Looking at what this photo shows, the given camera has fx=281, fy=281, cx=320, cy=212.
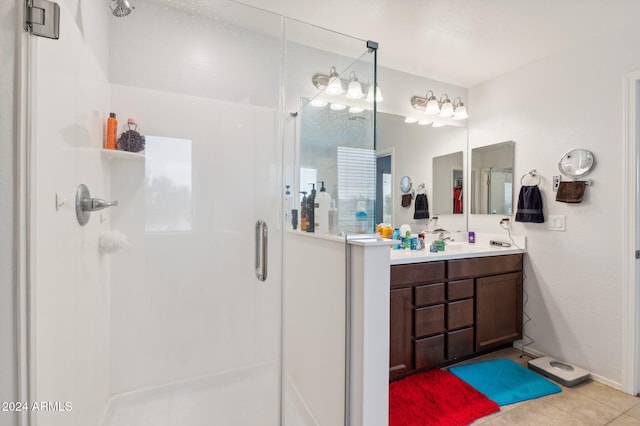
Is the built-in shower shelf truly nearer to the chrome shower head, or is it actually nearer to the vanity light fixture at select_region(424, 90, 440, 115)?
the chrome shower head

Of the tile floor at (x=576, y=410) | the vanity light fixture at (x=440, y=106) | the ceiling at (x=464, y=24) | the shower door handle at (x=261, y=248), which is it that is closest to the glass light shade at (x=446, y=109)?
the vanity light fixture at (x=440, y=106)

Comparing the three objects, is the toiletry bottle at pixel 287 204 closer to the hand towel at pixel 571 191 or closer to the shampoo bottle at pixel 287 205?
the shampoo bottle at pixel 287 205

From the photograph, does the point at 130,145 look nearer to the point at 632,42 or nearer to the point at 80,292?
the point at 80,292

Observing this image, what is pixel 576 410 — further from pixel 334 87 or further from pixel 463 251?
pixel 334 87

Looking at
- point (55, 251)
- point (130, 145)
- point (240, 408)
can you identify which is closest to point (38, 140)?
point (55, 251)

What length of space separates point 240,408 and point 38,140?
5.25 feet

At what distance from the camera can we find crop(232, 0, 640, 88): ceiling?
67.8 inches

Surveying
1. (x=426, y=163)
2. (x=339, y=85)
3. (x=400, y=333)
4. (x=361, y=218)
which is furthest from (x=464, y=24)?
(x=400, y=333)

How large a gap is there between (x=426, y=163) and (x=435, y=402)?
193cm

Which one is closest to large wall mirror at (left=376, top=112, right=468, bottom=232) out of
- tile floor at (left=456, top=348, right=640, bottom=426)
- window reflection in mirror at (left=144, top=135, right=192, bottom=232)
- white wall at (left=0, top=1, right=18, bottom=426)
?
tile floor at (left=456, top=348, right=640, bottom=426)

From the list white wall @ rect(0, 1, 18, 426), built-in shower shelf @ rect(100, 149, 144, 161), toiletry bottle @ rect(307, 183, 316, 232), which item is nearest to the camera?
white wall @ rect(0, 1, 18, 426)

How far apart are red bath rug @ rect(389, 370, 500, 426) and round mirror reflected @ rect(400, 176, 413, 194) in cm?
147

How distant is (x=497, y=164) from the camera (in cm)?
264

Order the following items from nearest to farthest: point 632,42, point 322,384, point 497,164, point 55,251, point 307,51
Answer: point 55,251
point 322,384
point 632,42
point 307,51
point 497,164
